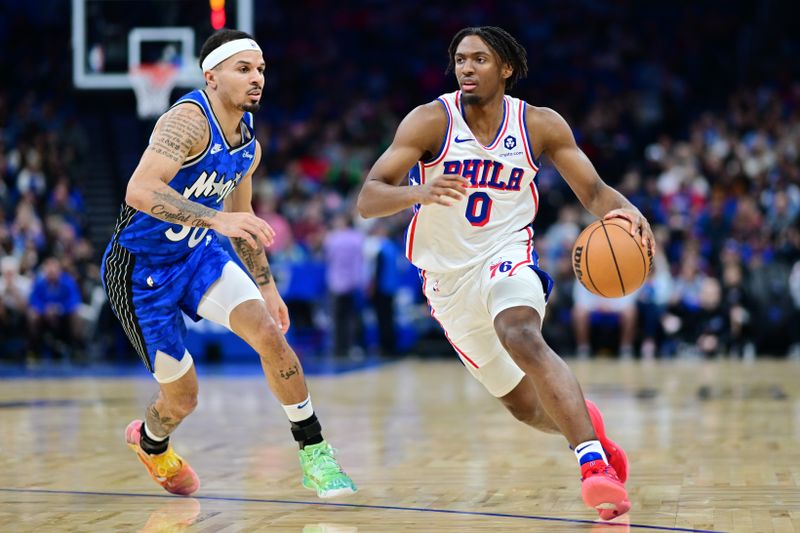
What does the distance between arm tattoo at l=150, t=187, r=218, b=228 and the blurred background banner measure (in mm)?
9383

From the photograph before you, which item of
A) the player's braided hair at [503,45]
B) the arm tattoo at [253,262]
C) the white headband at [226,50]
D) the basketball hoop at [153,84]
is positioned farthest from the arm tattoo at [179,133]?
the basketball hoop at [153,84]

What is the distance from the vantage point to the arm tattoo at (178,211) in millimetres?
4977

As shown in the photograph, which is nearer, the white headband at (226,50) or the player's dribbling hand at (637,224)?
the player's dribbling hand at (637,224)

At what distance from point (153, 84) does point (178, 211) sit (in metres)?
9.87

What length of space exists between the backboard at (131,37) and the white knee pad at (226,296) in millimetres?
9424

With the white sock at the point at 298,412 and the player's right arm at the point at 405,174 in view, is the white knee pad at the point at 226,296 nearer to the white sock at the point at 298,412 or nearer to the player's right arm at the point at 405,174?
the white sock at the point at 298,412

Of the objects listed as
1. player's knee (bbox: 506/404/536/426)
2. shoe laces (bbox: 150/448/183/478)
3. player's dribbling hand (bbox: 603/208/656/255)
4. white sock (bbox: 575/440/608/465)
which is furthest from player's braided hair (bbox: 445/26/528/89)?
shoe laces (bbox: 150/448/183/478)

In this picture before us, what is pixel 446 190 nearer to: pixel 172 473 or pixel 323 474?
pixel 323 474

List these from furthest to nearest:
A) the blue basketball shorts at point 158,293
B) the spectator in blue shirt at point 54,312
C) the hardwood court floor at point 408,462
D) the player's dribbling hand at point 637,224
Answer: the spectator in blue shirt at point 54,312, the blue basketball shorts at point 158,293, the player's dribbling hand at point 637,224, the hardwood court floor at point 408,462

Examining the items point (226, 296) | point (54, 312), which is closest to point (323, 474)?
point (226, 296)

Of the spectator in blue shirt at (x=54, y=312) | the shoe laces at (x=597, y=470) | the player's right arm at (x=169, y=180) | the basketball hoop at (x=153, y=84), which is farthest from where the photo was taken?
the spectator in blue shirt at (x=54, y=312)

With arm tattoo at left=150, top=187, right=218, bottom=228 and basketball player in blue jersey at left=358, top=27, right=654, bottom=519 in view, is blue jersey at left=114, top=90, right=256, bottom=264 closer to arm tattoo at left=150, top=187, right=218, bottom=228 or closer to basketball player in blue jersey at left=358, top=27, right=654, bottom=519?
arm tattoo at left=150, top=187, right=218, bottom=228

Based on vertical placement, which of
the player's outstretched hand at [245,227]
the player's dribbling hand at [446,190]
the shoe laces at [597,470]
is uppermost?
the player's dribbling hand at [446,190]

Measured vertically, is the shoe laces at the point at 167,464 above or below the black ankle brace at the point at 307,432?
below
